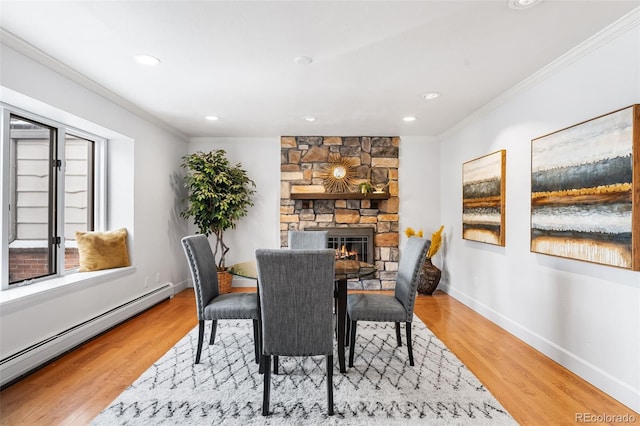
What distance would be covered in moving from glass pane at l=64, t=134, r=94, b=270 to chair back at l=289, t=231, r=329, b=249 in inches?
86.6

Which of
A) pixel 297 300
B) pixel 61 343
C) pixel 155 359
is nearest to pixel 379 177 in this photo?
pixel 297 300

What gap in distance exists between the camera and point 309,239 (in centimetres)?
386

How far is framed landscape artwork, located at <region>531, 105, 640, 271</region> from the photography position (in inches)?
79.3

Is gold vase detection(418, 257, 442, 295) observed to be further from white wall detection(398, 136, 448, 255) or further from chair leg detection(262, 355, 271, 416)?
chair leg detection(262, 355, 271, 416)

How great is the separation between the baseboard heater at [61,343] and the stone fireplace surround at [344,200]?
227cm

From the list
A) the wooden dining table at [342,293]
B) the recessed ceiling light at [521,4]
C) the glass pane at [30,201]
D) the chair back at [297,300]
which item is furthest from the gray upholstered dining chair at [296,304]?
the glass pane at [30,201]

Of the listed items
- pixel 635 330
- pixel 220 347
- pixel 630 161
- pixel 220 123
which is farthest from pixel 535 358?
pixel 220 123

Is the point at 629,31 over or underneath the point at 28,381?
over

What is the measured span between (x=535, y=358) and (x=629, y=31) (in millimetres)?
2352

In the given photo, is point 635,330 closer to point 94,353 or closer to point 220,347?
point 220,347

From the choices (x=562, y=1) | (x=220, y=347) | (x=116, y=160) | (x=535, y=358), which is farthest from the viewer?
(x=116, y=160)

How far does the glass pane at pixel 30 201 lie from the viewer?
2787mm

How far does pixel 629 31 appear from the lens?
2.09 meters

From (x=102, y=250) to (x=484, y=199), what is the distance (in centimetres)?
407
